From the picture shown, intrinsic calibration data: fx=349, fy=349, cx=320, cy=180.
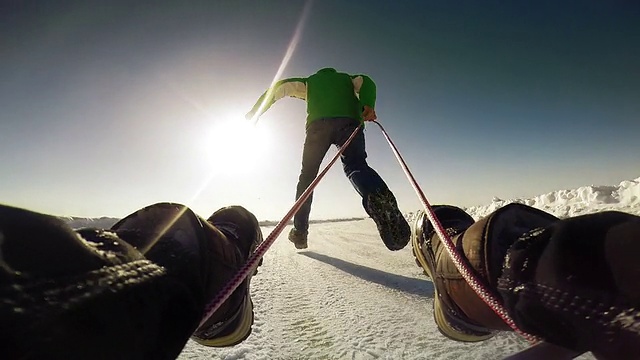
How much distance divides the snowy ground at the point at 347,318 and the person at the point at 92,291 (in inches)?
40.2

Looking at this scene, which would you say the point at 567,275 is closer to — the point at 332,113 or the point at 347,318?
the point at 347,318

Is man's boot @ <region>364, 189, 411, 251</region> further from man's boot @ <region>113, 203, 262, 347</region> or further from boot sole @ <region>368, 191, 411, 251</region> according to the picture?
man's boot @ <region>113, 203, 262, 347</region>

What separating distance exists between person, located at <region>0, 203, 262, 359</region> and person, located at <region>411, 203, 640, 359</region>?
0.71 m

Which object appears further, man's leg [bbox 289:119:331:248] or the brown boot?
man's leg [bbox 289:119:331:248]

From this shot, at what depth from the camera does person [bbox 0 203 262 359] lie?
0.42 metres

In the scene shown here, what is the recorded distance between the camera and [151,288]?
634mm

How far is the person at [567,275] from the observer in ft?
1.95

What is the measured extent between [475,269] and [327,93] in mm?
3072

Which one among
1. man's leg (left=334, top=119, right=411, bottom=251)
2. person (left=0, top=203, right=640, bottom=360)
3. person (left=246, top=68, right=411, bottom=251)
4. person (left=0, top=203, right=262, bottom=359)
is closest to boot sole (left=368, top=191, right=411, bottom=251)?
man's leg (left=334, top=119, right=411, bottom=251)

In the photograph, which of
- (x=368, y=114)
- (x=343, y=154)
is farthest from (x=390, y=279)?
(x=368, y=114)

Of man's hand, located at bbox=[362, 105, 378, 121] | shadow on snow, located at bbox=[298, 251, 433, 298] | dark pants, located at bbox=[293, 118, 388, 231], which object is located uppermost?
man's hand, located at bbox=[362, 105, 378, 121]

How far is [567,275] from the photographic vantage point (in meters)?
0.67

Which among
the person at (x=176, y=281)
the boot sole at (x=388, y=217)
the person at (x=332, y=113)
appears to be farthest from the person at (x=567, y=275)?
the person at (x=332, y=113)

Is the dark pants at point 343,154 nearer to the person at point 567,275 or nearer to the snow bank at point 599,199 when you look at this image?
the person at point 567,275
